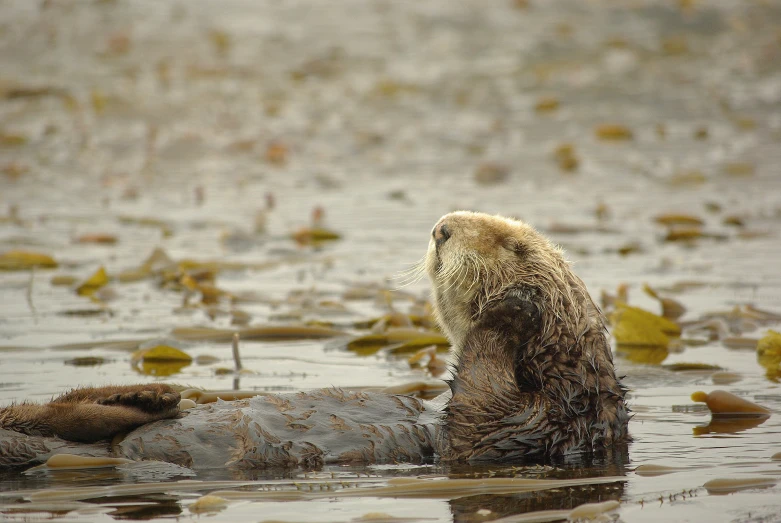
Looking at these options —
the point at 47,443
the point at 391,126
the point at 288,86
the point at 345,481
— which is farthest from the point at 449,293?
the point at 288,86

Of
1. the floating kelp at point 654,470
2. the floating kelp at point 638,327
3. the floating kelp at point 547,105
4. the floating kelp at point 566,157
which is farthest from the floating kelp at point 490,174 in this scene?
the floating kelp at point 654,470

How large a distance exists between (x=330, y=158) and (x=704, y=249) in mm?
5186

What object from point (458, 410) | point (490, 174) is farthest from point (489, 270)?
point (490, 174)

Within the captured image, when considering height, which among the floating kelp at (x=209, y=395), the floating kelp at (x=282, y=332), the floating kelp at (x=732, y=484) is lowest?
the floating kelp at (x=732, y=484)

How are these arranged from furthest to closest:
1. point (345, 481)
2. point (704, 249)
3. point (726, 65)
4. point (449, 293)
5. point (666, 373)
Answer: point (726, 65)
point (704, 249)
point (666, 373)
point (449, 293)
point (345, 481)

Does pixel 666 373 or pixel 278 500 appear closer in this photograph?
pixel 278 500

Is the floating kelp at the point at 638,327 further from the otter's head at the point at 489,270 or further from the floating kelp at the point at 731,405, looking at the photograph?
the otter's head at the point at 489,270

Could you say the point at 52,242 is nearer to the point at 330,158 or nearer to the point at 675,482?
the point at 330,158

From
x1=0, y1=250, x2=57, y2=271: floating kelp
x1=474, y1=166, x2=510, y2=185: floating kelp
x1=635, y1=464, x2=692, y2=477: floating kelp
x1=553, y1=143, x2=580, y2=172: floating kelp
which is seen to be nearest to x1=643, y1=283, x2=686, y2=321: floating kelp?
x1=635, y1=464, x2=692, y2=477: floating kelp

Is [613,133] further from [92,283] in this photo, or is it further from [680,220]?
[92,283]

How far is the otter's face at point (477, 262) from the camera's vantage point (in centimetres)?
430

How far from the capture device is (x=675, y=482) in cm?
367

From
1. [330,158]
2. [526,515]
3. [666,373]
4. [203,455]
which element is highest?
[330,158]

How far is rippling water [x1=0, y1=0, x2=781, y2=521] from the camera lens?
3840 millimetres
